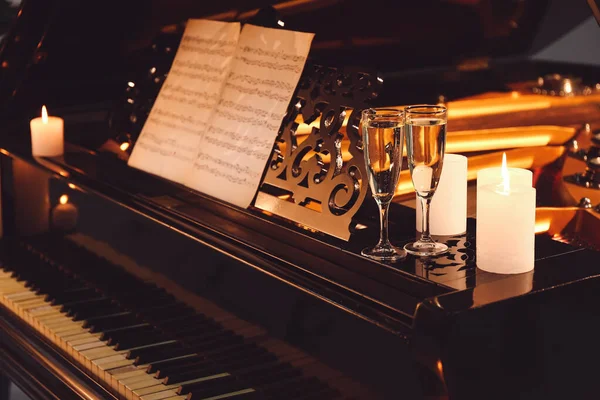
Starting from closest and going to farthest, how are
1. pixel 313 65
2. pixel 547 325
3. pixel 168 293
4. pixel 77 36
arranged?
pixel 547 325, pixel 313 65, pixel 168 293, pixel 77 36

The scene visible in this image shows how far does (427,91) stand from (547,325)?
2138 millimetres

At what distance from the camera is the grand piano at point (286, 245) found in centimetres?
143

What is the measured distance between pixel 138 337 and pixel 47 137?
77cm

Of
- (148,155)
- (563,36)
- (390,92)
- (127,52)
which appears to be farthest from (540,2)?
(148,155)

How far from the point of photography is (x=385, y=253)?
1603 mm

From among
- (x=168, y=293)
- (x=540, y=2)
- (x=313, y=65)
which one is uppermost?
(x=540, y=2)

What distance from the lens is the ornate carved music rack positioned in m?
1.69

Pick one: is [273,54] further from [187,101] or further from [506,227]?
[506,227]

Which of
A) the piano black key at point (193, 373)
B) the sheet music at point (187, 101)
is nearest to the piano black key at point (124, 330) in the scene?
the piano black key at point (193, 373)

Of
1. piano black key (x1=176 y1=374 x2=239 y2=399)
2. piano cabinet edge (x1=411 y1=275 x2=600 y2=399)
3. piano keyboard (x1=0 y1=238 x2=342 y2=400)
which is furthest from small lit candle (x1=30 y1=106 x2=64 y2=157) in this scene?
piano cabinet edge (x1=411 y1=275 x2=600 y2=399)

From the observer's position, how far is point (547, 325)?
141 cm

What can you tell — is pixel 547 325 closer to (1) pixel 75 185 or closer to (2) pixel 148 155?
(2) pixel 148 155

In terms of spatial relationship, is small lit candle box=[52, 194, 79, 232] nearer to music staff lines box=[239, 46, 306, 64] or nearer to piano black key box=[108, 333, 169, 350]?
piano black key box=[108, 333, 169, 350]

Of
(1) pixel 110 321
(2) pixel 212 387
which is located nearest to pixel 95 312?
(1) pixel 110 321
